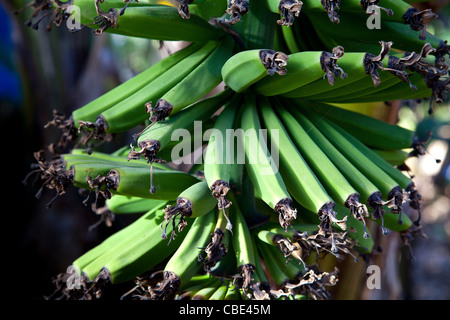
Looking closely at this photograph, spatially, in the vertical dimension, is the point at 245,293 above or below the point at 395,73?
below

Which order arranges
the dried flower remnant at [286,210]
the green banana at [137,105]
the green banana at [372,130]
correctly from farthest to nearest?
the green banana at [372,130], the green banana at [137,105], the dried flower remnant at [286,210]

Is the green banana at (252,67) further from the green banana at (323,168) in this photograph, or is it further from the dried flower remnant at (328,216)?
the dried flower remnant at (328,216)

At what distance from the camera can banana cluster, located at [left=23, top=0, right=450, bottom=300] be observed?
0.74 meters

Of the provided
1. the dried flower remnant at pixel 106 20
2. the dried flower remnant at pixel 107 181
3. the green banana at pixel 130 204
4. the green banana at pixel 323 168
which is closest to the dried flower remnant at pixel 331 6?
the green banana at pixel 323 168

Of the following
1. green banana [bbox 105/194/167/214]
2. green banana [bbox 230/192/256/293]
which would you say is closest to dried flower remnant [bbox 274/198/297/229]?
green banana [bbox 230/192/256/293]

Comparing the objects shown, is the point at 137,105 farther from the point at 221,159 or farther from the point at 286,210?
the point at 286,210

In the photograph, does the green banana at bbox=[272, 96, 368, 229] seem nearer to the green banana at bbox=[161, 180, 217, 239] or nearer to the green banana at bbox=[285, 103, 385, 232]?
the green banana at bbox=[285, 103, 385, 232]

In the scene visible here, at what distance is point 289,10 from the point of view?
72cm

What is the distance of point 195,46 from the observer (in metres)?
0.93

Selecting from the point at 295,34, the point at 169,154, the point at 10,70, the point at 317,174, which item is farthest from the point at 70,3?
the point at 10,70

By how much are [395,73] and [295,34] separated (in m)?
0.27

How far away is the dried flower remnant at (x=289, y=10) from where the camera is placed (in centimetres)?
71

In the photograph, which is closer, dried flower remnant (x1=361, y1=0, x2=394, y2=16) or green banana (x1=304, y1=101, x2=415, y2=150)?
dried flower remnant (x1=361, y1=0, x2=394, y2=16)
